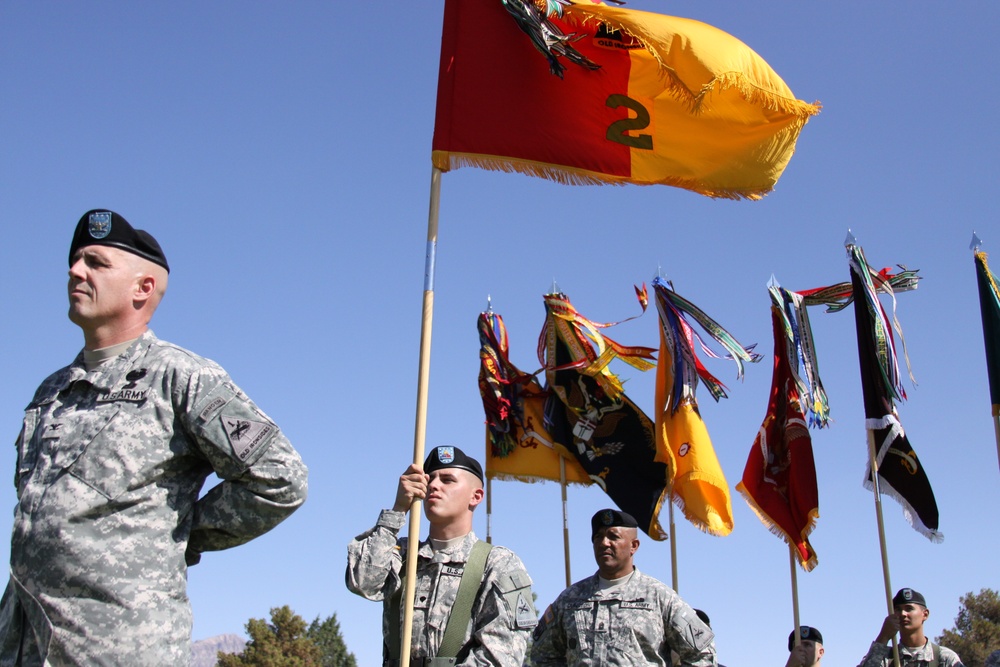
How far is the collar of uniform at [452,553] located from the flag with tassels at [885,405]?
6.10 metres

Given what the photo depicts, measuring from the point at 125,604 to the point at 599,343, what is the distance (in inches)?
352

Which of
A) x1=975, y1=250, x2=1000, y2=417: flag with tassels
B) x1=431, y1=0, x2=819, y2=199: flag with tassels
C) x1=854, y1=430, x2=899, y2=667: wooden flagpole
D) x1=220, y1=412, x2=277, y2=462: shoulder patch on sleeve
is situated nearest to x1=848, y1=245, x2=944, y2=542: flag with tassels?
x1=854, y1=430, x2=899, y2=667: wooden flagpole

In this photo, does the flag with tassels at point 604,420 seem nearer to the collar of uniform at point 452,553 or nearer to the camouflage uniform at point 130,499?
the collar of uniform at point 452,553

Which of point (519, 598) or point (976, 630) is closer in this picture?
point (519, 598)

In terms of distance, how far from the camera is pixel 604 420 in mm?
11602

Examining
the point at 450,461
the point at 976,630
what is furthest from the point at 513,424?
the point at 976,630

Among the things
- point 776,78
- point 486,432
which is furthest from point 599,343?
point 776,78

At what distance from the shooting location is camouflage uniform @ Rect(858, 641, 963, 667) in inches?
392

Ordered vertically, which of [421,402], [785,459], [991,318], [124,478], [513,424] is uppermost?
[991,318]

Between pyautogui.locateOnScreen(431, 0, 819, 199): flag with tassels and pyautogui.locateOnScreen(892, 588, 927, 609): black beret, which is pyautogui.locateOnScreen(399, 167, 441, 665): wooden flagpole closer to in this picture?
pyautogui.locateOnScreen(431, 0, 819, 199): flag with tassels

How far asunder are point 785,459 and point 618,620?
451 cm

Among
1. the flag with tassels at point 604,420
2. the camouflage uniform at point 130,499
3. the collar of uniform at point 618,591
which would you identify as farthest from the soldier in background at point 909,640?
the camouflage uniform at point 130,499

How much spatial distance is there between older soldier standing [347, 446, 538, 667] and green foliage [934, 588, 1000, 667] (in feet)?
97.9

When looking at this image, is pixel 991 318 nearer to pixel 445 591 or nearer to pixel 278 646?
pixel 445 591
